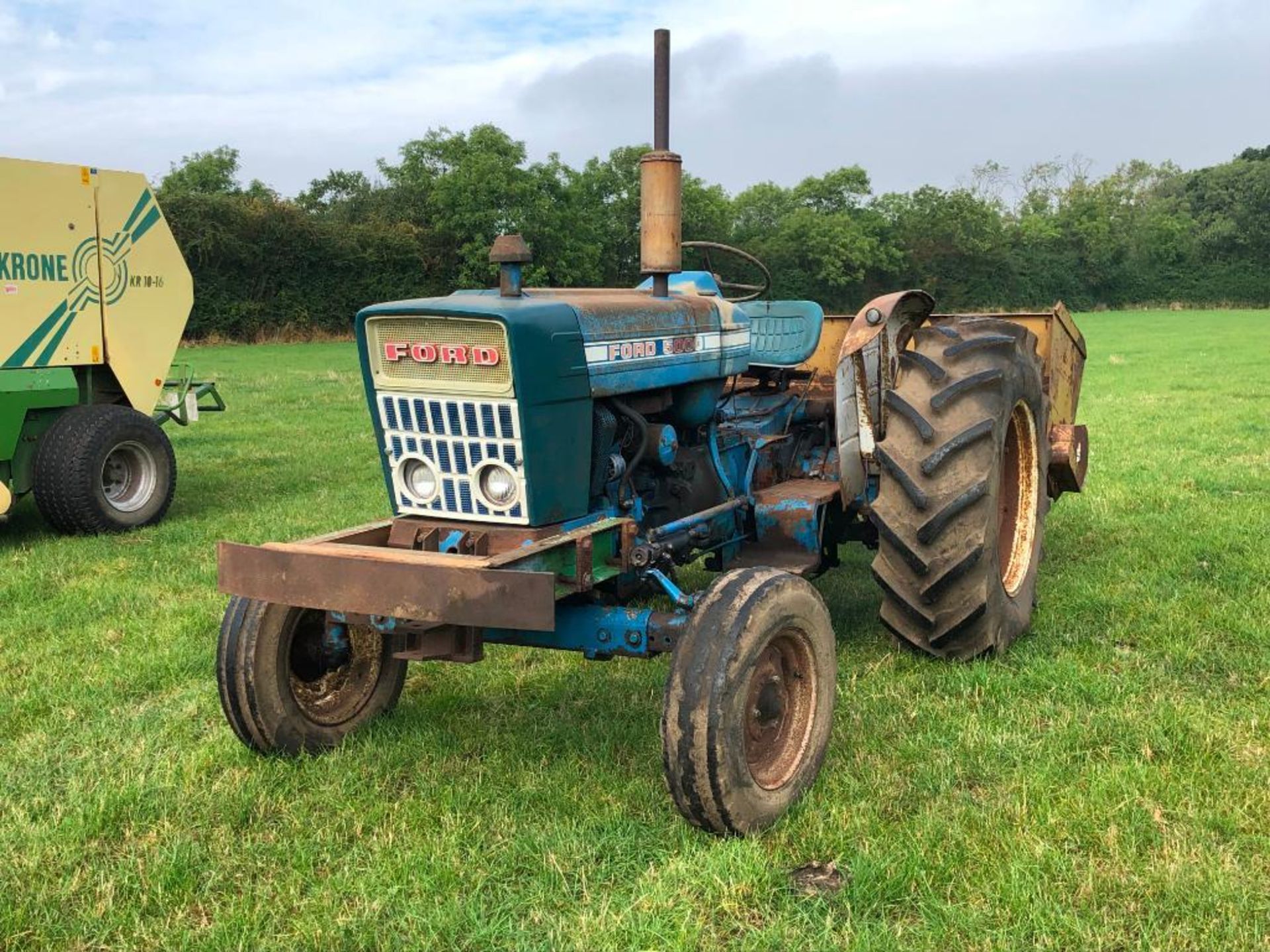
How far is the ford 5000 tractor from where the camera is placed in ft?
10.5

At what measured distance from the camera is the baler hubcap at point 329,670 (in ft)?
13.0

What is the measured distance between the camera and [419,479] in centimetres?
378

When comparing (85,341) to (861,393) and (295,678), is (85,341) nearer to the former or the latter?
(295,678)

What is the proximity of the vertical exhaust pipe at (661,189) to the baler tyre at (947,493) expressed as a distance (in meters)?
1.11

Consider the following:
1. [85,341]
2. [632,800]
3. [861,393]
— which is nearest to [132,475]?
[85,341]

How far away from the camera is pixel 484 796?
11.7 feet

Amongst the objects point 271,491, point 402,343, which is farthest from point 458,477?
point 271,491

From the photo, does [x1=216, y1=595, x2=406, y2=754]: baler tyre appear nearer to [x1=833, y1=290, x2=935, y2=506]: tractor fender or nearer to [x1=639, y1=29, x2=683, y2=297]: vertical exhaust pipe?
[x1=639, y1=29, x2=683, y2=297]: vertical exhaust pipe

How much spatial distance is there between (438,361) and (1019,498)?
3.08 meters

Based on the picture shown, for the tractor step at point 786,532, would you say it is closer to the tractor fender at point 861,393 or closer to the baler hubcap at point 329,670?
the tractor fender at point 861,393

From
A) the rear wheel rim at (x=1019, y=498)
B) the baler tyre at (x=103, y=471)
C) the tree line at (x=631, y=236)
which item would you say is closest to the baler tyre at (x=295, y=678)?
the rear wheel rim at (x=1019, y=498)

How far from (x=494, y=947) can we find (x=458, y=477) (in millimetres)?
1504

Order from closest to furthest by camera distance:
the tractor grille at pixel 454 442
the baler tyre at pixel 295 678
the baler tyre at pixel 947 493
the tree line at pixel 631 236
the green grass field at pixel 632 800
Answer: the green grass field at pixel 632 800 < the tractor grille at pixel 454 442 < the baler tyre at pixel 295 678 < the baler tyre at pixel 947 493 < the tree line at pixel 631 236

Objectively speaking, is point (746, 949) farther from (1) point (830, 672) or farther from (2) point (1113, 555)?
(2) point (1113, 555)
